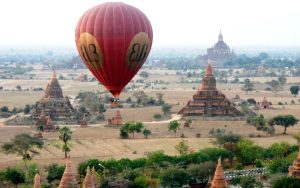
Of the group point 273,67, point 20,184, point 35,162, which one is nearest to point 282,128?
point 35,162

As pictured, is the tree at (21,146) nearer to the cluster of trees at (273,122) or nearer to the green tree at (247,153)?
the green tree at (247,153)

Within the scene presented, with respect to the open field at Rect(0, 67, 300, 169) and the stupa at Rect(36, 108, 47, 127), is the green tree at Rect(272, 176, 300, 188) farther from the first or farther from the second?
the stupa at Rect(36, 108, 47, 127)

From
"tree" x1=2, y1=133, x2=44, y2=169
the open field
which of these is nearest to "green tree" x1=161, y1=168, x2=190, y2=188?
the open field

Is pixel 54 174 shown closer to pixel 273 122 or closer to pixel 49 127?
pixel 49 127

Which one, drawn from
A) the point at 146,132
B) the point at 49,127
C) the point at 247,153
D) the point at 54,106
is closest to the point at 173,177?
the point at 247,153

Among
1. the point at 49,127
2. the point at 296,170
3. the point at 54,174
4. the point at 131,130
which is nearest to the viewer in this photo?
the point at 296,170
